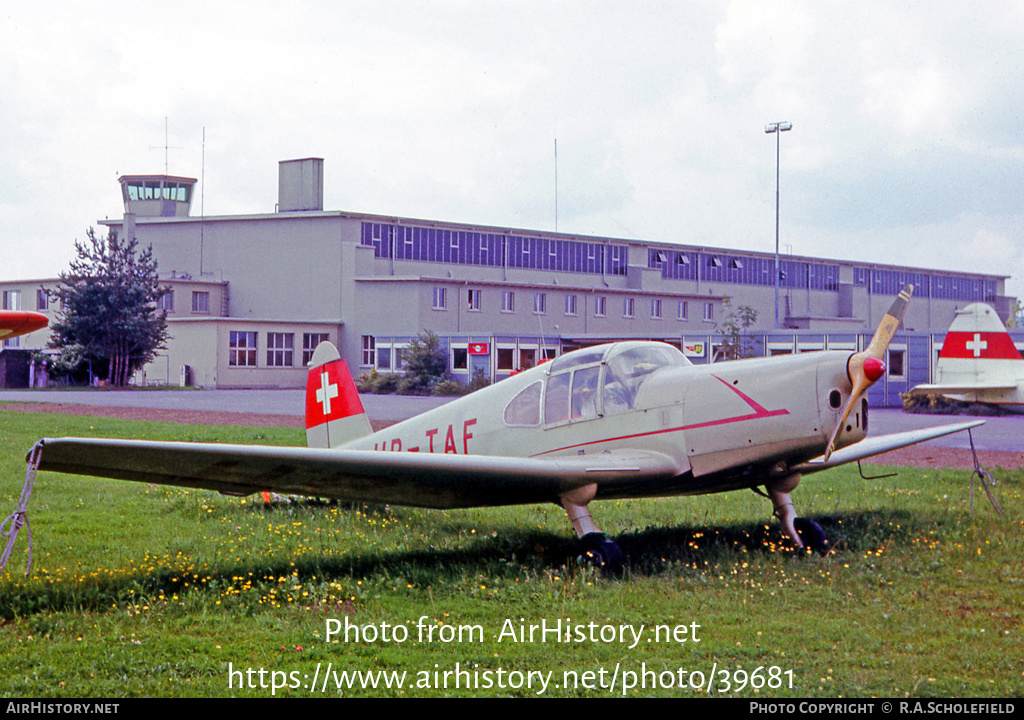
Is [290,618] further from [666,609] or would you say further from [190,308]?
[190,308]

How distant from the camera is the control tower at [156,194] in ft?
238

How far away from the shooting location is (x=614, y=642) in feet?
21.2

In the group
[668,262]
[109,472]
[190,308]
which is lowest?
[109,472]

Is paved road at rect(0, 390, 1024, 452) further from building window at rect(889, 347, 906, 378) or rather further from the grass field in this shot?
the grass field

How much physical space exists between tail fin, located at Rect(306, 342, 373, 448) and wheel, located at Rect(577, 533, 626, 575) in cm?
439

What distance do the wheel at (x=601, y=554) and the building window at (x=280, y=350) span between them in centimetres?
5336

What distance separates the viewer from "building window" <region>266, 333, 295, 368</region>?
60031mm

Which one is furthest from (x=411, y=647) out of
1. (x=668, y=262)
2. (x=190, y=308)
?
(x=668, y=262)

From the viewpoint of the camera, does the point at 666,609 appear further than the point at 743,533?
No

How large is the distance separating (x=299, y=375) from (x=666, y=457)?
54.5 metres

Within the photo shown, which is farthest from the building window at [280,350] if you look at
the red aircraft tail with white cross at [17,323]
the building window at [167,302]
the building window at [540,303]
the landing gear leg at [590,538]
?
the landing gear leg at [590,538]

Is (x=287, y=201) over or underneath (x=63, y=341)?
over

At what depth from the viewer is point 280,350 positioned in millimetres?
60406

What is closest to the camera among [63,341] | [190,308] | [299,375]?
[63,341]
